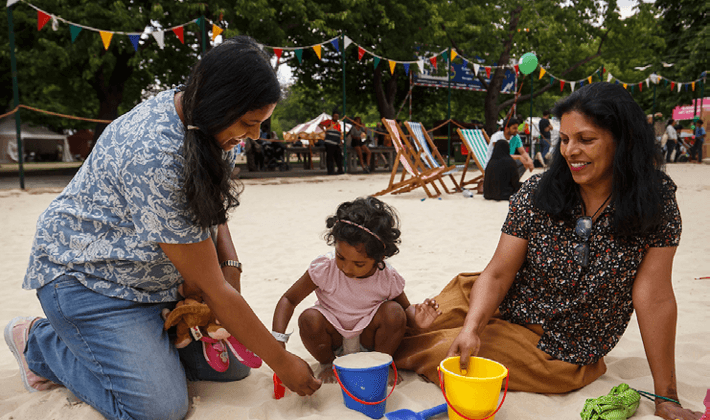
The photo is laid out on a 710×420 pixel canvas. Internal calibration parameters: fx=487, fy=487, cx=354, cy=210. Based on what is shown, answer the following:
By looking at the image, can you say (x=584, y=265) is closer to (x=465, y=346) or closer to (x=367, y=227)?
(x=465, y=346)

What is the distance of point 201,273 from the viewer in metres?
1.51

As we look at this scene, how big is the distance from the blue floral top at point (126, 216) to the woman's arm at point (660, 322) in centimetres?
148

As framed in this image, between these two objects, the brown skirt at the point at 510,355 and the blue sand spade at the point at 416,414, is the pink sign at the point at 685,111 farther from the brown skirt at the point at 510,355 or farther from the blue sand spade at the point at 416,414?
the blue sand spade at the point at 416,414

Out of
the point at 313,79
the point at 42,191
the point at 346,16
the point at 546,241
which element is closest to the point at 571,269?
the point at 546,241

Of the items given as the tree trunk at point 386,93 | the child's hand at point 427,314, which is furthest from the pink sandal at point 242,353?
the tree trunk at point 386,93

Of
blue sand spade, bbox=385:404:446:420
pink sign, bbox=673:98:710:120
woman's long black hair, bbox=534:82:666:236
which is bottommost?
blue sand spade, bbox=385:404:446:420

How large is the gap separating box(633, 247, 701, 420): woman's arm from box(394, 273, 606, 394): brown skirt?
277 mm

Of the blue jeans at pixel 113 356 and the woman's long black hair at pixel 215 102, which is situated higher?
the woman's long black hair at pixel 215 102

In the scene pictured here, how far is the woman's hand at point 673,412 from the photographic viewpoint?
60.7 inches

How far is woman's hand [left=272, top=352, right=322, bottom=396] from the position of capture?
159 centimetres

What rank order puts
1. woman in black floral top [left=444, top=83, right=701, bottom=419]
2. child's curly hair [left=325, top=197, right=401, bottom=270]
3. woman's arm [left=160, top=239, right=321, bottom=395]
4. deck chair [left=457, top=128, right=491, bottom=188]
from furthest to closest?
deck chair [left=457, top=128, right=491, bottom=188] → child's curly hair [left=325, top=197, right=401, bottom=270] → woman in black floral top [left=444, top=83, right=701, bottom=419] → woman's arm [left=160, top=239, right=321, bottom=395]

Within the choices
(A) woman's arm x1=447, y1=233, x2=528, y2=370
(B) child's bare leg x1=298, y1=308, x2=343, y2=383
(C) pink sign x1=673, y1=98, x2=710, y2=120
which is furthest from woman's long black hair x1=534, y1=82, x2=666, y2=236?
(C) pink sign x1=673, y1=98, x2=710, y2=120

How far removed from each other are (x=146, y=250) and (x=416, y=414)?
107cm

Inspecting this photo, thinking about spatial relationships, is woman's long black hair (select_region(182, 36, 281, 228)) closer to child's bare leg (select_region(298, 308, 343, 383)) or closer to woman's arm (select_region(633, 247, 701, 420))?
child's bare leg (select_region(298, 308, 343, 383))
